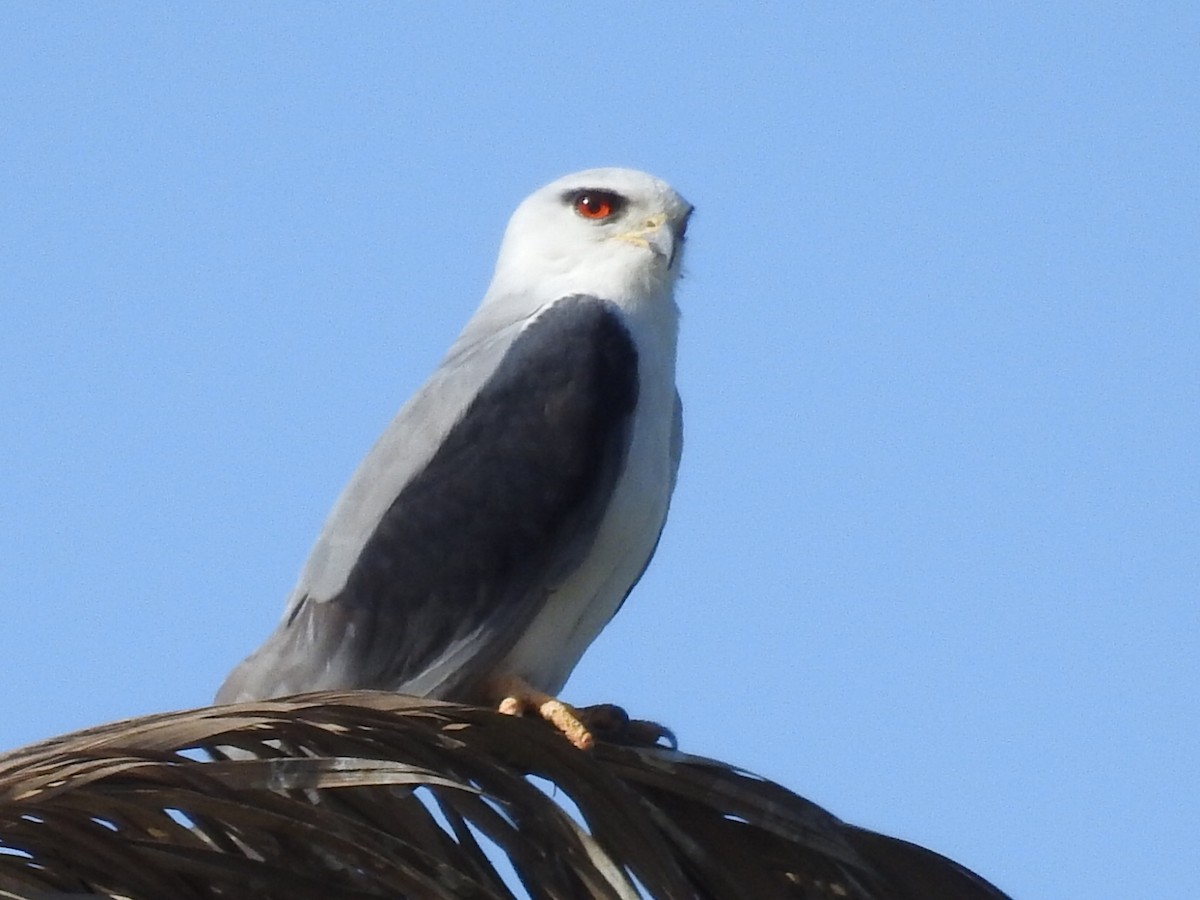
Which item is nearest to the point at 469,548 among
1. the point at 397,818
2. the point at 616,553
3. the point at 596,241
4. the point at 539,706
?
the point at 616,553

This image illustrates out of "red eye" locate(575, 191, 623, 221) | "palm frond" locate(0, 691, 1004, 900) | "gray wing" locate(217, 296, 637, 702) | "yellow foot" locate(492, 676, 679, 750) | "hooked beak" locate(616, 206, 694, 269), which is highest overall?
"red eye" locate(575, 191, 623, 221)

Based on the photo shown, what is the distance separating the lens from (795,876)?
3.61 m

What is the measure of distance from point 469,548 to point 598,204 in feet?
4.84

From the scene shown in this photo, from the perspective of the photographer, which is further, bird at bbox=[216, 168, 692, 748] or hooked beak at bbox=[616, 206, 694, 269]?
hooked beak at bbox=[616, 206, 694, 269]

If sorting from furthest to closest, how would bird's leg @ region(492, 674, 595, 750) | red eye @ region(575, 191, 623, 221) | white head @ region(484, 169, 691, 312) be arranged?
red eye @ region(575, 191, 623, 221)
white head @ region(484, 169, 691, 312)
bird's leg @ region(492, 674, 595, 750)

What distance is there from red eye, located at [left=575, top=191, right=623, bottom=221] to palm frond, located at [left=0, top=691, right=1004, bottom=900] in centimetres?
286

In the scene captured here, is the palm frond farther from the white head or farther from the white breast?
the white head

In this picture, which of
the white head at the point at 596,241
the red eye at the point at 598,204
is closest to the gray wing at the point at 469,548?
the white head at the point at 596,241

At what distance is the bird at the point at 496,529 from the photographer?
17.0ft

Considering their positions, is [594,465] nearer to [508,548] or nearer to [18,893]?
[508,548]

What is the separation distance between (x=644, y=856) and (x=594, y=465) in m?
2.01

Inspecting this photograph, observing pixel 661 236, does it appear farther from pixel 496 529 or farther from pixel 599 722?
pixel 599 722

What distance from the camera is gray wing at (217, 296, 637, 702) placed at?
5160 millimetres

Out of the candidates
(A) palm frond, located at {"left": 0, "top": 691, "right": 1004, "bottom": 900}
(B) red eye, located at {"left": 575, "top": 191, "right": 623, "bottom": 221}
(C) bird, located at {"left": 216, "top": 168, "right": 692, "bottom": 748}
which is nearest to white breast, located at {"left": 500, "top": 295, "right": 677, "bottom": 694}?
(C) bird, located at {"left": 216, "top": 168, "right": 692, "bottom": 748}
